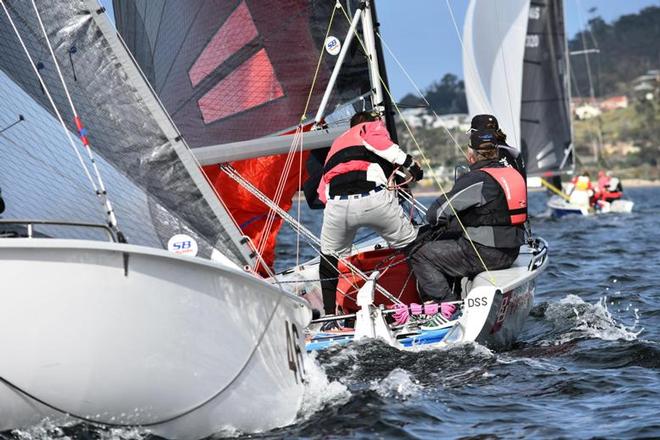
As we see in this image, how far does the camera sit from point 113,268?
3.75 m

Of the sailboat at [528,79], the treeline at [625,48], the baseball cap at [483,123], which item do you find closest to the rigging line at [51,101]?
the baseball cap at [483,123]

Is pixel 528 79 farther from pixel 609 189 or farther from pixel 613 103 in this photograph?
pixel 613 103

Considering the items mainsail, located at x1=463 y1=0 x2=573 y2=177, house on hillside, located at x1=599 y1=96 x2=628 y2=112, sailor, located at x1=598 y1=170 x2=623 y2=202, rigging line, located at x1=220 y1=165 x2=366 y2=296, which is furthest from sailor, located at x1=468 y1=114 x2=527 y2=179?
house on hillside, located at x1=599 y1=96 x2=628 y2=112

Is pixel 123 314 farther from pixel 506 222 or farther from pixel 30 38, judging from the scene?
pixel 506 222

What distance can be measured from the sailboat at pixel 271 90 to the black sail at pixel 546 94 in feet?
58.3

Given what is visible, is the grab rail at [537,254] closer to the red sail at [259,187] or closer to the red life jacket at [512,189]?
the red life jacket at [512,189]

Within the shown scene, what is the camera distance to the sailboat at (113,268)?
3.71m

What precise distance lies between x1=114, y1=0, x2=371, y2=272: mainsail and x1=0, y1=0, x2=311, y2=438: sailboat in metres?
2.19

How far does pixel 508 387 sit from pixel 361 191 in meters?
1.48

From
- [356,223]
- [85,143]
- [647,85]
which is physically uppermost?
[85,143]

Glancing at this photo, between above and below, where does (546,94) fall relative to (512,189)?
above

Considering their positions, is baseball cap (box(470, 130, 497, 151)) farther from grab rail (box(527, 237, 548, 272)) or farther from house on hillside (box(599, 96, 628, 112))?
house on hillside (box(599, 96, 628, 112))

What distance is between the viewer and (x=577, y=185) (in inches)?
962

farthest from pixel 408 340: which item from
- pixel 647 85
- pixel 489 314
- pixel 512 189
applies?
pixel 647 85
